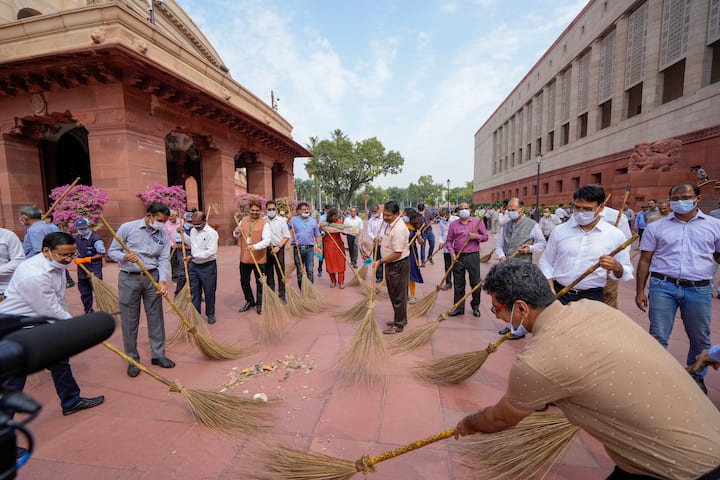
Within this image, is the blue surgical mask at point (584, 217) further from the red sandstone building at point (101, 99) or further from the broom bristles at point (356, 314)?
the red sandstone building at point (101, 99)

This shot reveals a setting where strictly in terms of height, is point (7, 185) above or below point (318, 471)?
above

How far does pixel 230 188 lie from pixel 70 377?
10.8m

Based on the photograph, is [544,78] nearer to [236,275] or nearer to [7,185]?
[236,275]

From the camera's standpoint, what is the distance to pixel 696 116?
42.6ft

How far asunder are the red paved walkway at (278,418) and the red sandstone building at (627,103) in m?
13.1

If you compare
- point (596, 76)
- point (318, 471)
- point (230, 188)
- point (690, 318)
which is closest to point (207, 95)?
point (230, 188)

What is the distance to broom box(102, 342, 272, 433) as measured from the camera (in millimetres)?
2355

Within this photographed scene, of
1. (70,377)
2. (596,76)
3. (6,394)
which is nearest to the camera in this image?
(6,394)

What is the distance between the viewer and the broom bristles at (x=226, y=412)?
7.73ft

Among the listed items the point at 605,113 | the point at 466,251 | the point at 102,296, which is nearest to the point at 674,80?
the point at 605,113

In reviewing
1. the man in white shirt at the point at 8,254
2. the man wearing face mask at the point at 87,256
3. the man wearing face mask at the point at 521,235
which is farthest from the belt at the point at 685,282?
the man wearing face mask at the point at 87,256

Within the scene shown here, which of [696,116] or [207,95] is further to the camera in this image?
[696,116]

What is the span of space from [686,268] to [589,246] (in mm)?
687

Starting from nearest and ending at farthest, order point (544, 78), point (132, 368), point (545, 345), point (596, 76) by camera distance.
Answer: point (545, 345) → point (132, 368) → point (596, 76) → point (544, 78)
